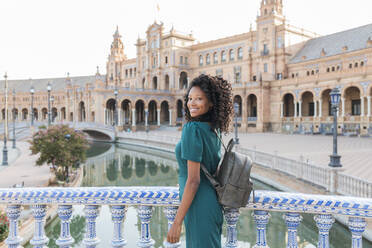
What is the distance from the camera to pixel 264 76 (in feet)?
144

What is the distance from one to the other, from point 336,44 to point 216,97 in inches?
1711

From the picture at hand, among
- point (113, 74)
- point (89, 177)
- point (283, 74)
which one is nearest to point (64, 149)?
point (89, 177)

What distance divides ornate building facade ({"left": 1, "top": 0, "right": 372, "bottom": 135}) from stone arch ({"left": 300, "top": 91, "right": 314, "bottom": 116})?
0.12 m

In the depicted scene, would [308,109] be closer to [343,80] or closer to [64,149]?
[343,80]

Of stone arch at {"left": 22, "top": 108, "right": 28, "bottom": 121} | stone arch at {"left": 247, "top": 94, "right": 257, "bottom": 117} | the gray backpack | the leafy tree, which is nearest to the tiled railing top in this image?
the gray backpack

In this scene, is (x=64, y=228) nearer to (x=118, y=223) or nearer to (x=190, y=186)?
(x=118, y=223)

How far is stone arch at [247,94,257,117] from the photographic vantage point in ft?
147

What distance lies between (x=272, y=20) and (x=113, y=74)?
42.3 m

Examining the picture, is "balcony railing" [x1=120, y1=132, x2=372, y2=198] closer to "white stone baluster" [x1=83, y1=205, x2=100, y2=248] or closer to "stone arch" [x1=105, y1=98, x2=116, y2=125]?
"white stone baluster" [x1=83, y1=205, x2=100, y2=248]

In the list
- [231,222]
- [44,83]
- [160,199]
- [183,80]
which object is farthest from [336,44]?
[44,83]

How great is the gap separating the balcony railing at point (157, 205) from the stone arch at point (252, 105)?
139ft

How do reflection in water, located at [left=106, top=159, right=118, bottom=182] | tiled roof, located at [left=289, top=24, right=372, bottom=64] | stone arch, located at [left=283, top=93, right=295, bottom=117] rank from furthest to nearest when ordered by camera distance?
stone arch, located at [left=283, top=93, right=295, bottom=117]
tiled roof, located at [left=289, top=24, right=372, bottom=64]
reflection in water, located at [left=106, top=159, right=118, bottom=182]

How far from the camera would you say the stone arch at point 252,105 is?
44.7 m

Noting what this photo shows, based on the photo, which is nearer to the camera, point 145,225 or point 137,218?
point 145,225
